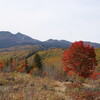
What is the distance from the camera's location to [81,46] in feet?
78.5

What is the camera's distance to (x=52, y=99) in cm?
788

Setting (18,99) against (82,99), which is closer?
(18,99)

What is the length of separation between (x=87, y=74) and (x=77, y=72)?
1.25m

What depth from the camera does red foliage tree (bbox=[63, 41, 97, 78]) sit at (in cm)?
2359

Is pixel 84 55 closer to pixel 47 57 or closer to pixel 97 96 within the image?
pixel 97 96

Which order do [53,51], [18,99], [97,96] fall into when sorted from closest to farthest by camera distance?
[18,99], [97,96], [53,51]

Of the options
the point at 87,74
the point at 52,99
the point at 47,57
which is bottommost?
the point at 47,57

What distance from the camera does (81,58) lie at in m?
23.5

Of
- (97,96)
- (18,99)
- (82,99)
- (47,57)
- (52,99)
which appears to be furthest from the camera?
(47,57)

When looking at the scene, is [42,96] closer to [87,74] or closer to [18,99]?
[18,99]

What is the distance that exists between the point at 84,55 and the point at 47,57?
15341 cm

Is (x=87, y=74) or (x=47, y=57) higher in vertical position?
(x=87, y=74)

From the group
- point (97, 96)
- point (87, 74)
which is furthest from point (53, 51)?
point (97, 96)

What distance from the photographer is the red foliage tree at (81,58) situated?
23594 mm
